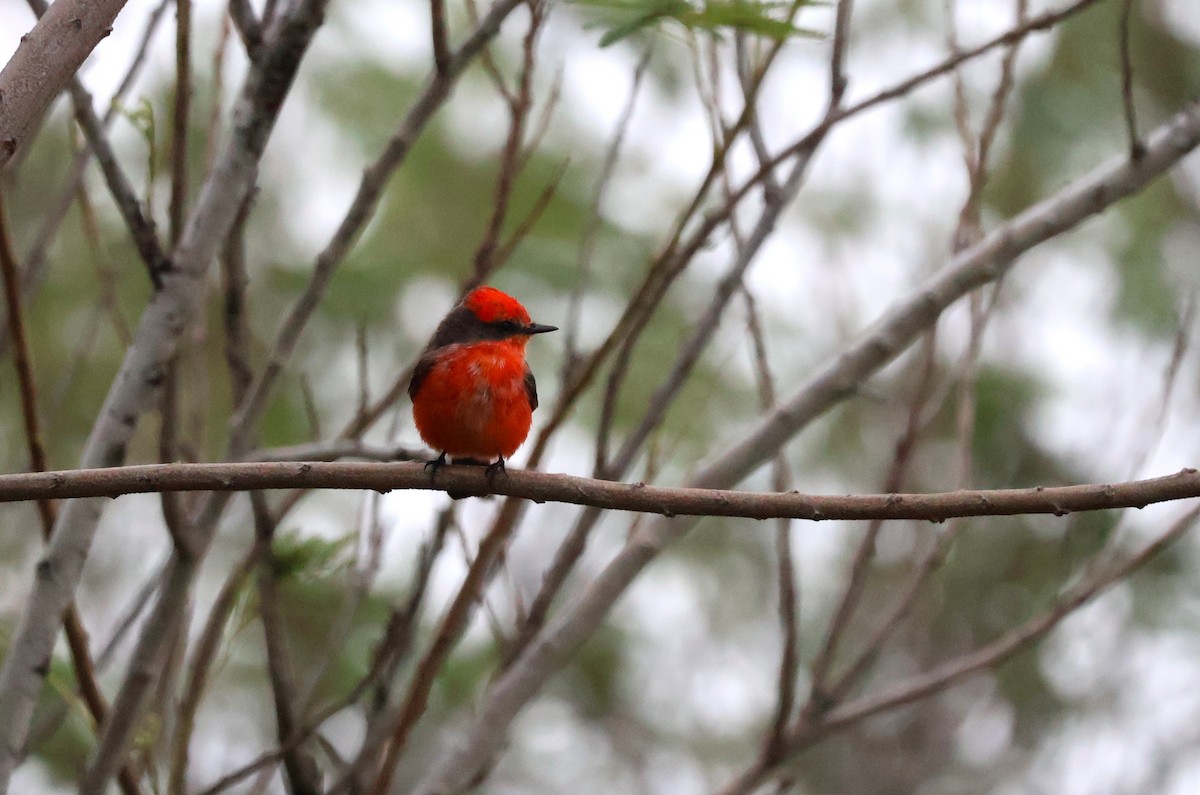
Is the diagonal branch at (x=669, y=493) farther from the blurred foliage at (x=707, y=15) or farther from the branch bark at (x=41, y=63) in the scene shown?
the blurred foliage at (x=707, y=15)

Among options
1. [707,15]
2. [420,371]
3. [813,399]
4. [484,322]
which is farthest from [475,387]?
[707,15]

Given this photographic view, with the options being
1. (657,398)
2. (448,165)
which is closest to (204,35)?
(448,165)

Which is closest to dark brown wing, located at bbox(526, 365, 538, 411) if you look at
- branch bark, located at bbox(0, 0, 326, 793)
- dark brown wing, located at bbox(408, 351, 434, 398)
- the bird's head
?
the bird's head

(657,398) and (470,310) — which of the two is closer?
(657,398)

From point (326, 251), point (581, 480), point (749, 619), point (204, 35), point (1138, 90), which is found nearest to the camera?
point (581, 480)

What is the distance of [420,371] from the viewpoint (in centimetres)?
364

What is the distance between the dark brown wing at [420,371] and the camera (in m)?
3.62

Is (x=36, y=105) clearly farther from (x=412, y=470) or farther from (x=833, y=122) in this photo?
(x=833, y=122)

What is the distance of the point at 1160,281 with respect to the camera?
317 inches

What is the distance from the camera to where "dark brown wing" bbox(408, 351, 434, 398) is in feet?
11.9

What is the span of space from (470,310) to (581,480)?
1.53 m

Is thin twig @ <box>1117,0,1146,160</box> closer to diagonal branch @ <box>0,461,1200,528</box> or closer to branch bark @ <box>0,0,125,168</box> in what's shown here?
diagonal branch @ <box>0,461,1200,528</box>

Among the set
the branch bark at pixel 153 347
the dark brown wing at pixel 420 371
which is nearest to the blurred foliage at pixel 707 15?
the branch bark at pixel 153 347

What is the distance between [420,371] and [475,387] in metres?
0.21
